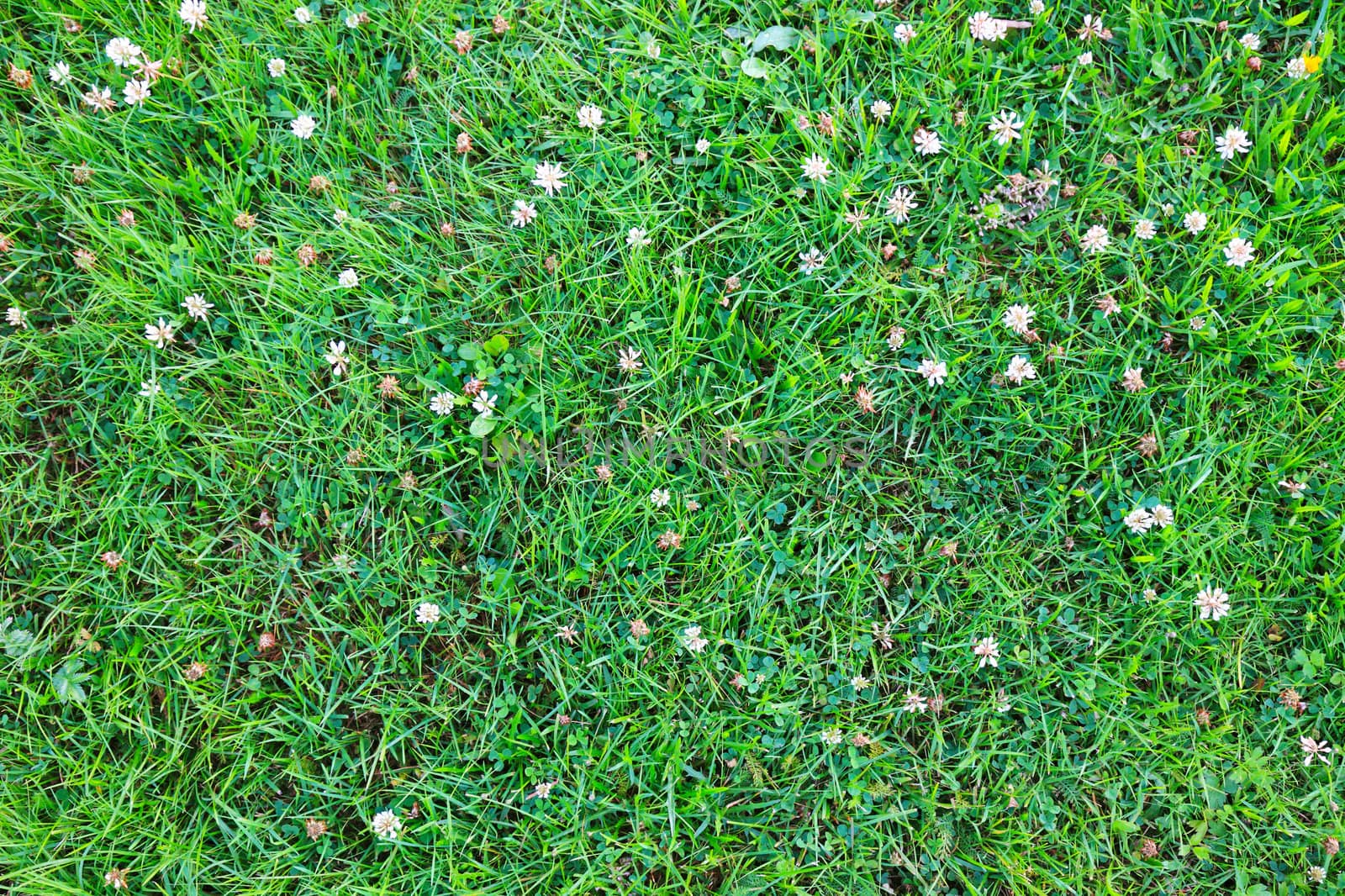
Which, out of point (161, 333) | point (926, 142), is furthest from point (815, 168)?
point (161, 333)

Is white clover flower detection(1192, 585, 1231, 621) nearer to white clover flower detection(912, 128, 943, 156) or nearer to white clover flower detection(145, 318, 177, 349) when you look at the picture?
white clover flower detection(912, 128, 943, 156)

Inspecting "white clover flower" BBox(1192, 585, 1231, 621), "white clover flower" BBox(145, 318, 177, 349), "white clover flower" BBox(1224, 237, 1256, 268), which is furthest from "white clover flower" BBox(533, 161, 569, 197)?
"white clover flower" BBox(1192, 585, 1231, 621)

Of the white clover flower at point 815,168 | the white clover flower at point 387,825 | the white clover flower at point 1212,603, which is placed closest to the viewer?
the white clover flower at point 387,825

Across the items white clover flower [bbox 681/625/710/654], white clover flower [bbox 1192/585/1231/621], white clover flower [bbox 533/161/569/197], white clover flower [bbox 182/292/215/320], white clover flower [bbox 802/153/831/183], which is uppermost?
white clover flower [bbox 802/153/831/183]

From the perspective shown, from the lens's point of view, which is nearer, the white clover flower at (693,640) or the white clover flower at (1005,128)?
the white clover flower at (693,640)

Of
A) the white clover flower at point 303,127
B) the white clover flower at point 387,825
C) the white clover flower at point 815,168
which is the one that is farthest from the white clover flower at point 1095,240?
the white clover flower at point 387,825

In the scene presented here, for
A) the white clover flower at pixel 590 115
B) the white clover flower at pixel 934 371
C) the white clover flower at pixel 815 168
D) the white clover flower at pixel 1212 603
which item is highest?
the white clover flower at pixel 590 115

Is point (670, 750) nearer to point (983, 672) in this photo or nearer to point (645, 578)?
point (645, 578)

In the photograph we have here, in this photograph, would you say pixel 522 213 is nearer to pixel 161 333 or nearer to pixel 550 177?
pixel 550 177

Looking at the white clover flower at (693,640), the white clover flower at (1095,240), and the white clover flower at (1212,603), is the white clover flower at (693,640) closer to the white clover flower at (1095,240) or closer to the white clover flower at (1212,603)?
the white clover flower at (1212,603)
